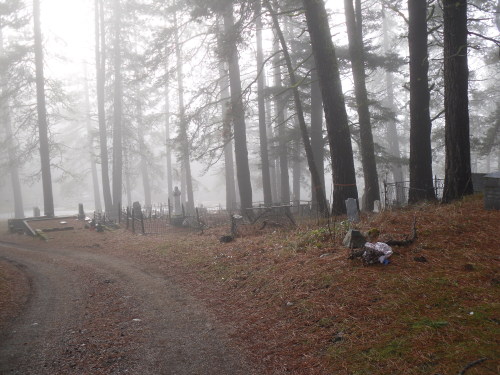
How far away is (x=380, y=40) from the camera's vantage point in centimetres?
3688

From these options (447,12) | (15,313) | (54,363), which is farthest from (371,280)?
(447,12)

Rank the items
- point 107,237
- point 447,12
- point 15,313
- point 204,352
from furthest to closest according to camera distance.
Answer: point 107,237
point 447,12
point 15,313
point 204,352

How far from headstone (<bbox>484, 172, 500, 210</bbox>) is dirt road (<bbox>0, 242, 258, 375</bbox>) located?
214 inches

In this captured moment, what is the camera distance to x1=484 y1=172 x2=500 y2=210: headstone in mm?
6852

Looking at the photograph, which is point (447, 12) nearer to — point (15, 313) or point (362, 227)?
point (362, 227)

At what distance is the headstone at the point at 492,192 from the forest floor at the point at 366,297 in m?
0.24

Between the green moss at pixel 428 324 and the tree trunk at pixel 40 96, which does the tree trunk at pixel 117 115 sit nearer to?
the tree trunk at pixel 40 96

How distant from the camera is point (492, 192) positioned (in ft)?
23.0

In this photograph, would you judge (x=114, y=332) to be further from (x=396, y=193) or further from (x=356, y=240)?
(x=396, y=193)

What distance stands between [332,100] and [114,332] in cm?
800

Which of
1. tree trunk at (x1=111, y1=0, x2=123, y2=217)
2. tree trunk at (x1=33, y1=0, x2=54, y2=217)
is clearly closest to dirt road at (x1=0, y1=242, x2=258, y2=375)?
tree trunk at (x1=111, y1=0, x2=123, y2=217)

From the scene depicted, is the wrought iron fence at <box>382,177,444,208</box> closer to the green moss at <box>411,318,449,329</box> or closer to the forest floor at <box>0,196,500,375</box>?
the forest floor at <box>0,196,500,375</box>

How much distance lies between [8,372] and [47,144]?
24114 mm

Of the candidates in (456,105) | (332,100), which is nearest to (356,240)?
(456,105)
